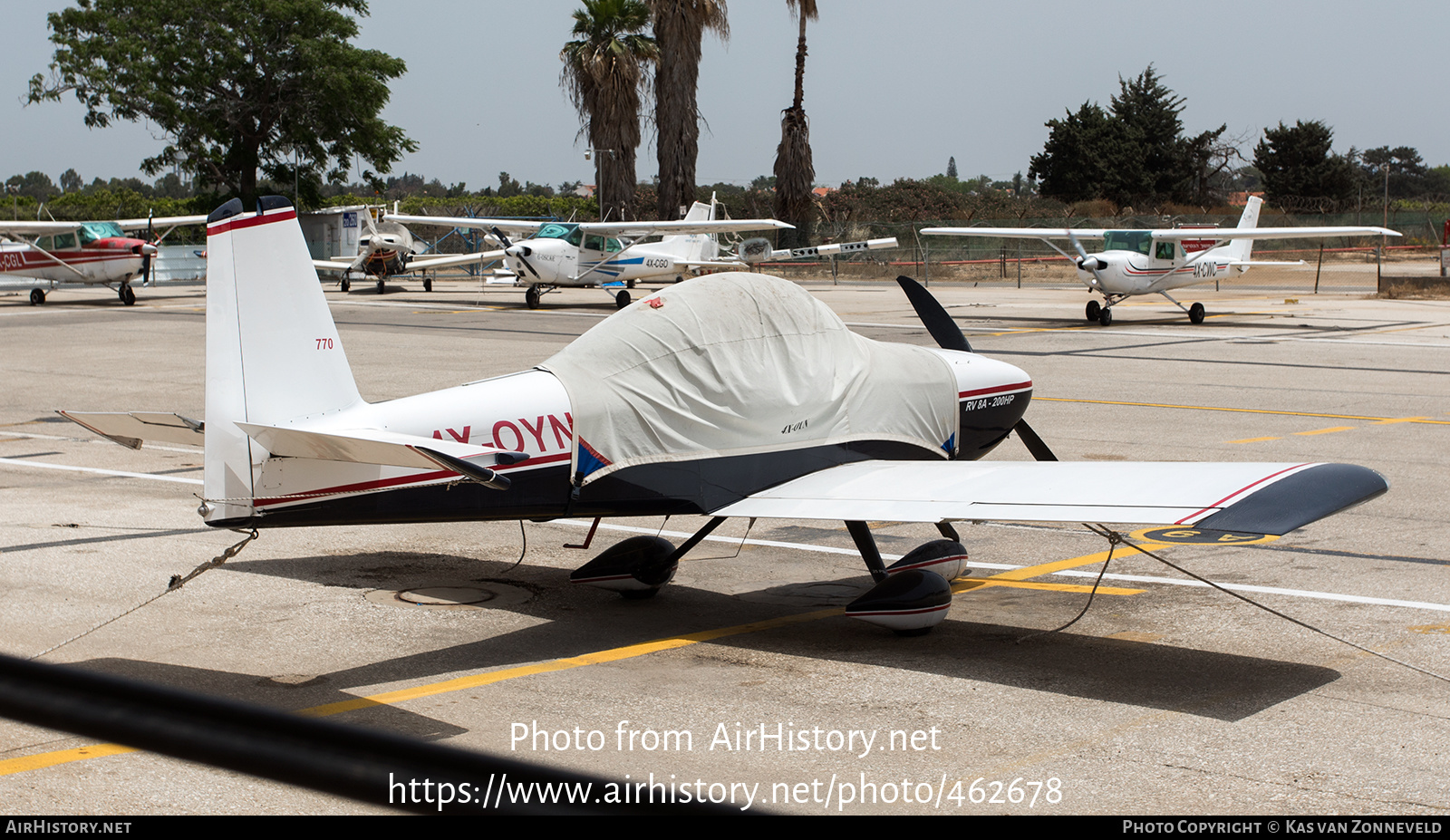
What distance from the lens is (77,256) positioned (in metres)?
39.9

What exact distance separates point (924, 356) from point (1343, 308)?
32564 millimetres

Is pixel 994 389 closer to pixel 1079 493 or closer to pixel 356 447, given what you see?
pixel 1079 493

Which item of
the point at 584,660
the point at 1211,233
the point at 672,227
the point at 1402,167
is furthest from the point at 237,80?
the point at 1402,167

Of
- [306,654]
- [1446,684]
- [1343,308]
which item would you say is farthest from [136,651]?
[1343,308]

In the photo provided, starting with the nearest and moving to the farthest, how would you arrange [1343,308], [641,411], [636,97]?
[641,411] → [1343,308] → [636,97]

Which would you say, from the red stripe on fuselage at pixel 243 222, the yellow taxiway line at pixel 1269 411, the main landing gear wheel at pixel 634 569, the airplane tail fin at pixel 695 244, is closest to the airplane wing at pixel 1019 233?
the airplane tail fin at pixel 695 244

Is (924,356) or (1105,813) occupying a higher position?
(924,356)

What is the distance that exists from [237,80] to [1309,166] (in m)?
66.9

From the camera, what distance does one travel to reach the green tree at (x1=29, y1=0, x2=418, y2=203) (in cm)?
6059

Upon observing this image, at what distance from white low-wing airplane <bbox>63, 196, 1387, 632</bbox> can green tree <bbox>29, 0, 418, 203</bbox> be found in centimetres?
6000

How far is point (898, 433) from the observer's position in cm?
821

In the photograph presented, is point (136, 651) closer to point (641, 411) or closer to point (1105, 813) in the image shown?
point (641, 411)

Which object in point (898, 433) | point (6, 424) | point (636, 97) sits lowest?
point (6, 424)

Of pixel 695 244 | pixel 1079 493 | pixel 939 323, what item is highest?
pixel 695 244
